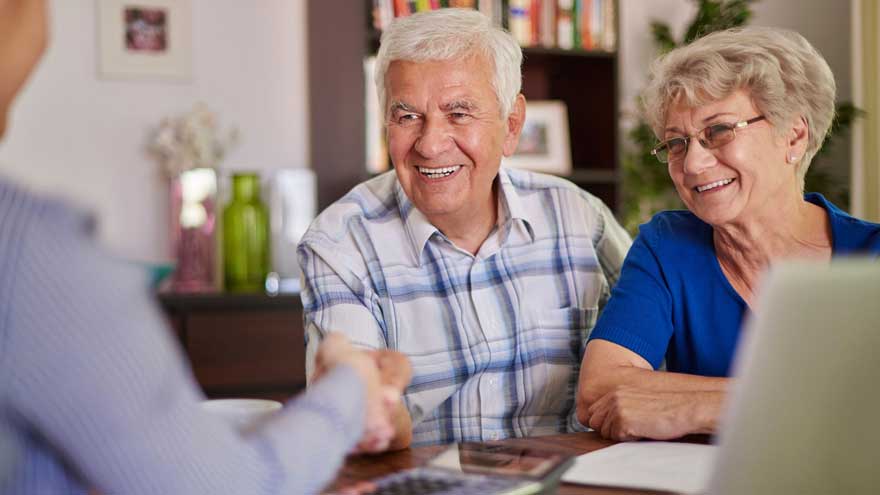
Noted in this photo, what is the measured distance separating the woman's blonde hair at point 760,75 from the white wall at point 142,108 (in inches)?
89.5

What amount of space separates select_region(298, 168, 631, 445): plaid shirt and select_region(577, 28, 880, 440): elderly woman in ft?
0.61

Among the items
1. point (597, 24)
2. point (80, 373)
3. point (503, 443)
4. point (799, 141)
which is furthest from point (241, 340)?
point (80, 373)

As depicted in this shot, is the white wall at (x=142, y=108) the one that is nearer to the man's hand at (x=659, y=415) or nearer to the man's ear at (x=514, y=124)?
the man's ear at (x=514, y=124)

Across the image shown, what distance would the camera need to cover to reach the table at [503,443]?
1171 millimetres

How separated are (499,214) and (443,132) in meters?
0.23

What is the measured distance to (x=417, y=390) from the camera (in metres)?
1.91

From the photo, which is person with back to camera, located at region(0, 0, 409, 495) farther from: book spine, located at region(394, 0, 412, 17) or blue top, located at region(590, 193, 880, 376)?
book spine, located at region(394, 0, 412, 17)

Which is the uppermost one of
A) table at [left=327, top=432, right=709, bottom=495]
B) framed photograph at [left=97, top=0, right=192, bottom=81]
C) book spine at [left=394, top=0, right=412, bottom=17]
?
book spine at [left=394, top=0, right=412, bottom=17]

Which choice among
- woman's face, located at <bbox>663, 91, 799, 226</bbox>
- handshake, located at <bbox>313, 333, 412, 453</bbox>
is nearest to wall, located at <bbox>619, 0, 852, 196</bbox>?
woman's face, located at <bbox>663, 91, 799, 226</bbox>

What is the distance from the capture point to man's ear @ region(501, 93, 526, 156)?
211 cm

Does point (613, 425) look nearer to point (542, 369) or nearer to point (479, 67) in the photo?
point (542, 369)

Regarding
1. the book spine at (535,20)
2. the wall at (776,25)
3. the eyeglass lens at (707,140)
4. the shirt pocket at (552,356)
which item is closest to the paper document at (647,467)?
the shirt pocket at (552,356)

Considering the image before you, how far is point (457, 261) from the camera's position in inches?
79.1

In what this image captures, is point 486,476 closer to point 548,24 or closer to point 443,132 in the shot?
point 443,132
